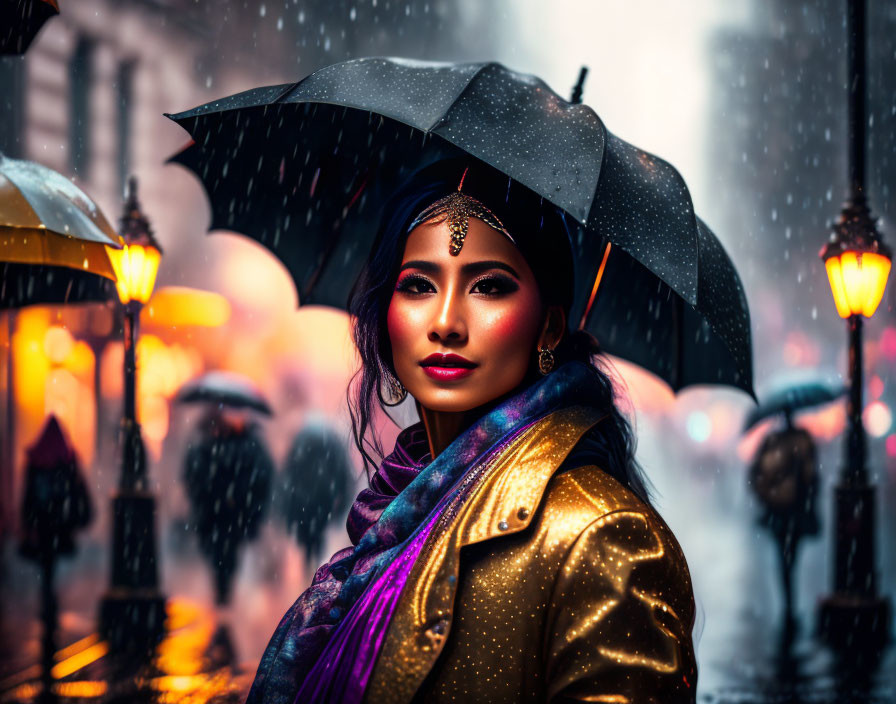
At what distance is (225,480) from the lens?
10156 millimetres

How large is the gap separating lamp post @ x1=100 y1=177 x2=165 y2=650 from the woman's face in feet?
20.9

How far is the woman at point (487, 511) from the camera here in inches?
81.7

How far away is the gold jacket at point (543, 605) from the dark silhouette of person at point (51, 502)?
798cm

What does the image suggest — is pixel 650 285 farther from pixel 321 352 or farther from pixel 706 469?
pixel 706 469

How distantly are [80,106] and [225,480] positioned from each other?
596 inches

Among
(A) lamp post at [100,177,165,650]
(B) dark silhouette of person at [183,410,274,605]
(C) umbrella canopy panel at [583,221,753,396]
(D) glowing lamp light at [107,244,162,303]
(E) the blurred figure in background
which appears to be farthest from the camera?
(E) the blurred figure in background

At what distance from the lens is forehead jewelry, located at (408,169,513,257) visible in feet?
8.13

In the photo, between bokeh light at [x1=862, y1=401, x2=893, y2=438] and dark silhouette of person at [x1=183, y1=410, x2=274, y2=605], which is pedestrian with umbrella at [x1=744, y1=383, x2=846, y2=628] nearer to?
dark silhouette of person at [x1=183, y1=410, x2=274, y2=605]

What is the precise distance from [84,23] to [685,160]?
43.1 m

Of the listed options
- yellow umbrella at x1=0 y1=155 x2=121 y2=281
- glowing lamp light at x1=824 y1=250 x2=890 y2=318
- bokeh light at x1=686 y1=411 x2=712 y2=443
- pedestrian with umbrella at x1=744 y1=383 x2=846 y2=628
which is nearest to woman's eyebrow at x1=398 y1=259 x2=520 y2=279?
yellow umbrella at x1=0 y1=155 x2=121 y2=281

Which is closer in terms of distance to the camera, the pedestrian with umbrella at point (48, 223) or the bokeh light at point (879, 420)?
the pedestrian with umbrella at point (48, 223)

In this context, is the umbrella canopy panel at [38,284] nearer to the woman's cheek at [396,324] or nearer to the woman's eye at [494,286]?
the woman's cheek at [396,324]

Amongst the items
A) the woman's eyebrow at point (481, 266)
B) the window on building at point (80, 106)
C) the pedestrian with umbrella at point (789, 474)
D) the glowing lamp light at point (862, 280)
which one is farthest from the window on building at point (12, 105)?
the woman's eyebrow at point (481, 266)

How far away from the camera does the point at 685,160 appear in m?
58.5
